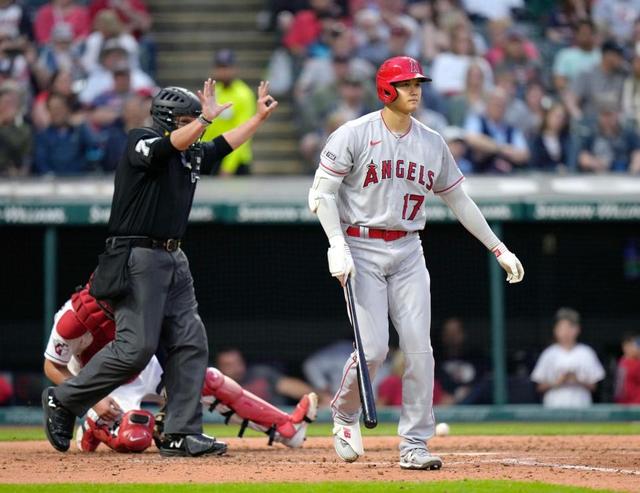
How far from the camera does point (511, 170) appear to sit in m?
12.1

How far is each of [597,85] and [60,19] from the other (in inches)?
217

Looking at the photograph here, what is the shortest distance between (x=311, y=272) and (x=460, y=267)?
1.32 metres

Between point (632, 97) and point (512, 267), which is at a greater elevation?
point (632, 97)

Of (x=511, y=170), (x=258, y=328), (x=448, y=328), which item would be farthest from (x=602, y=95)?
(x=258, y=328)

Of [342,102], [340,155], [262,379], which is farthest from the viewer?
[342,102]

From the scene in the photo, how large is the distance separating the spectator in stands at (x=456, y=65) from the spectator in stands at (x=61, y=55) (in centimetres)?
355

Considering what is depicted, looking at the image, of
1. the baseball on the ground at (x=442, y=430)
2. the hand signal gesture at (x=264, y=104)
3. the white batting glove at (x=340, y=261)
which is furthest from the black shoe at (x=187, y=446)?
the baseball on the ground at (x=442, y=430)

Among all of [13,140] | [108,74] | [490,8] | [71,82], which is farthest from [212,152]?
[490,8]

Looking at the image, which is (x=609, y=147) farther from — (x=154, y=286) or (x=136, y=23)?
(x=154, y=286)

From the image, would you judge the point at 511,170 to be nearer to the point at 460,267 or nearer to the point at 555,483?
the point at 460,267

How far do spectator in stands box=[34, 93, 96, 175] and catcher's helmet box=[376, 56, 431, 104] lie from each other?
611 cm

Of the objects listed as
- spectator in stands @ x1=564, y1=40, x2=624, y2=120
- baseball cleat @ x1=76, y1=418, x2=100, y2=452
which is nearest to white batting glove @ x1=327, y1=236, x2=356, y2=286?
baseball cleat @ x1=76, y1=418, x2=100, y2=452

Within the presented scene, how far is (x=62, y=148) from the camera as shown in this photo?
38.2 feet

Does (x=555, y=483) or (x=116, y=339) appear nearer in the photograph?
(x=555, y=483)
